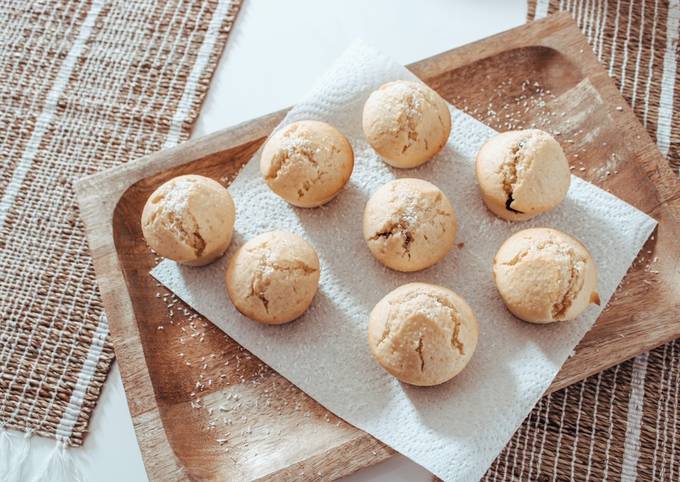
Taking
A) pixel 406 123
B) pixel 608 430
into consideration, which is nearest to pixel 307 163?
pixel 406 123

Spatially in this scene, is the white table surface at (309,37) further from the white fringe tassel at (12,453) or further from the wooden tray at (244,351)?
the white fringe tassel at (12,453)

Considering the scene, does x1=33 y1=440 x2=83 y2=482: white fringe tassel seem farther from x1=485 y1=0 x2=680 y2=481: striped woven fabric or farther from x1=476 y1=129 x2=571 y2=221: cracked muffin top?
x1=476 y1=129 x2=571 y2=221: cracked muffin top

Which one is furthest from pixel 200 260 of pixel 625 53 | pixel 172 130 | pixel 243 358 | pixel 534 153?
pixel 625 53

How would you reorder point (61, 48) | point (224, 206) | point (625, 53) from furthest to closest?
point (61, 48) < point (625, 53) < point (224, 206)

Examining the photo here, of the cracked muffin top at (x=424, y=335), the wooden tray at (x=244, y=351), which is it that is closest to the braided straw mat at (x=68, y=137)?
the wooden tray at (x=244, y=351)

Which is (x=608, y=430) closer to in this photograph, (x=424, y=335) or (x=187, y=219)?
(x=424, y=335)

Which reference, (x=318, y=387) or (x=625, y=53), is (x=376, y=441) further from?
(x=625, y=53)

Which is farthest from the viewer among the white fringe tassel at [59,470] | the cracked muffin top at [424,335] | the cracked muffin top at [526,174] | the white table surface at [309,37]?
the white table surface at [309,37]
